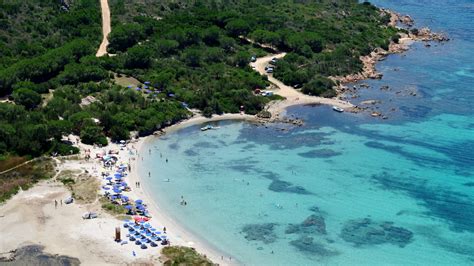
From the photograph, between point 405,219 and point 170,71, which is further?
point 170,71

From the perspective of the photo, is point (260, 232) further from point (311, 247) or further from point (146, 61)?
point (146, 61)

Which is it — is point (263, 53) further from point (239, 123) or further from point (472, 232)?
point (472, 232)

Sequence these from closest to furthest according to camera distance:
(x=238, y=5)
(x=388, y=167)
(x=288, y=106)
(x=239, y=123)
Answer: (x=388, y=167), (x=239, y=123), (x=288, y=106), (x=238, y=5)

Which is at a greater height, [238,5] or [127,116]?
[238,5]

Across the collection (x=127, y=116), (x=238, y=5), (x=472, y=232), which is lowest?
(x=472, y=232)

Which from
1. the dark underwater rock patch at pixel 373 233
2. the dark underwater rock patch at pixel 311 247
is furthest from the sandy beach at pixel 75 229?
the dark underwater rock patch at pixel 373 233

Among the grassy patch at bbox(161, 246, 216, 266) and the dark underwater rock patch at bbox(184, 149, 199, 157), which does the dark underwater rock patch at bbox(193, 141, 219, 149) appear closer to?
the dark underwater rock patch at bbox(184, 149, 199, 157)

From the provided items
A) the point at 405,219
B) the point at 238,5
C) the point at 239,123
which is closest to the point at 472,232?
the point at 405,219
